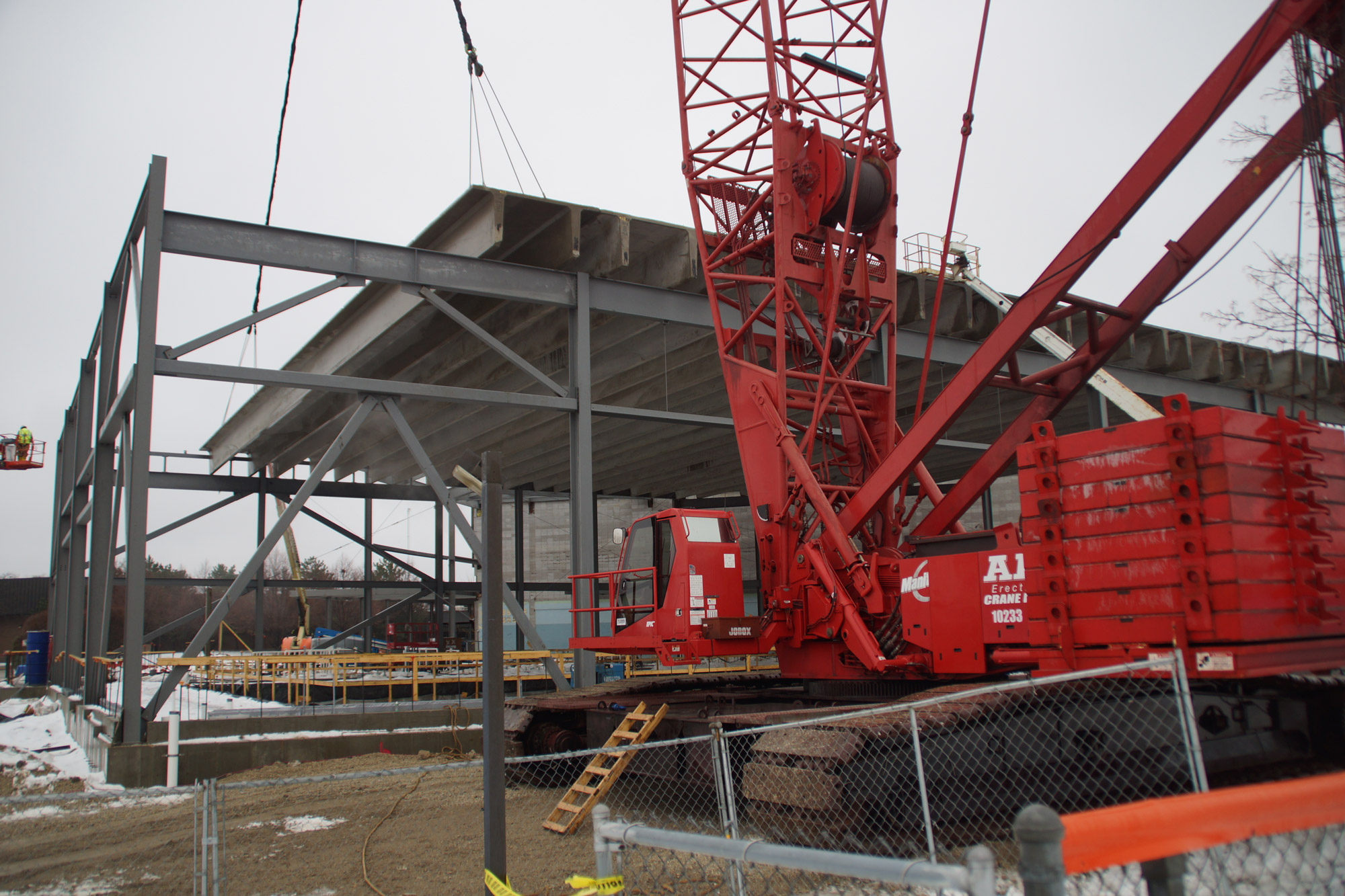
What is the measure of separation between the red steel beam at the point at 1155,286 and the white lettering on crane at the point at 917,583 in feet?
4.13

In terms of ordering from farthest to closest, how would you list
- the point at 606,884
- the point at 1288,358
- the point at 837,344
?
1. the point at 1288,358
2. the point at 837,344
3. the point at 606,884

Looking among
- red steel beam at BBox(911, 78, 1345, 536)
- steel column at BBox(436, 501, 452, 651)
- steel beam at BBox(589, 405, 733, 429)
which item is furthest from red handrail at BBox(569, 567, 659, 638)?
steel column at BBox(436, 501, 452, 651)

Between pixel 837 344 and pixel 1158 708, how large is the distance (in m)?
5.72

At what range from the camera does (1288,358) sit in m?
25.4

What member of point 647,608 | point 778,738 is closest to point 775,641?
point 647,608

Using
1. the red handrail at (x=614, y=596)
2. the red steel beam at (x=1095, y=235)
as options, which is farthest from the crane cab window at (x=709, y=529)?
the red steel beam at (x=1095, y=235)

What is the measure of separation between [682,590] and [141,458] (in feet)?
25.3

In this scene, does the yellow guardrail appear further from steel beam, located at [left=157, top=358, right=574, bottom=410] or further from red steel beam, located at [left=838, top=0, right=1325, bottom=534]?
red steel beam, located at [left=838, top=0, right=1325, bottom=534]

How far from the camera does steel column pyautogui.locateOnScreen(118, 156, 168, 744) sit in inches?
495

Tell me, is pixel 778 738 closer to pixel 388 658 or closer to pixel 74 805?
pixel 74 805

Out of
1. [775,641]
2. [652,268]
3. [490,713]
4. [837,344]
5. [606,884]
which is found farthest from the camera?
[652,268]

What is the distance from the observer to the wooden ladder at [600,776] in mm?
9320

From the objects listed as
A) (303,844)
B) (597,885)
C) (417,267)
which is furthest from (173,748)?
(597,885)

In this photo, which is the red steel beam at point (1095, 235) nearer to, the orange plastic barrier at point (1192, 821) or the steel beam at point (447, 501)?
the steel beam at point (447, 501)
